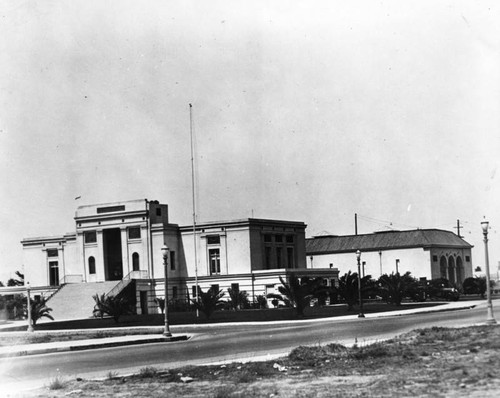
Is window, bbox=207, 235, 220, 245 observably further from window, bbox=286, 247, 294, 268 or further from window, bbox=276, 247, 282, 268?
window, bbox=286, 247, 294, 268

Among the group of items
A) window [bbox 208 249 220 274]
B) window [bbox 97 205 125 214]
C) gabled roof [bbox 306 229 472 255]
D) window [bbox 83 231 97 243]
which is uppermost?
window [bbox 97 205 125 214]

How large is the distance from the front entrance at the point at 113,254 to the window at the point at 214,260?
337 inches

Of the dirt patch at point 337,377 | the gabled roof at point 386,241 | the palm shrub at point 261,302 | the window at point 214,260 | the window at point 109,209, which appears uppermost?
the window at point 109,209

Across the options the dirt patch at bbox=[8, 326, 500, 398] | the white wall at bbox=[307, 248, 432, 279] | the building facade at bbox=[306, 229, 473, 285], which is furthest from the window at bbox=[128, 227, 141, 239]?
the dirt patch at bbox=[8, 326, 500, 398]

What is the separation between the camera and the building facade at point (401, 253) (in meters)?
82.3

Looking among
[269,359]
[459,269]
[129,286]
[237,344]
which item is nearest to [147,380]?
[269,359]

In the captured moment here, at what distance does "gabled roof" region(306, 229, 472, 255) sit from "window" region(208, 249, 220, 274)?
25.4 metres

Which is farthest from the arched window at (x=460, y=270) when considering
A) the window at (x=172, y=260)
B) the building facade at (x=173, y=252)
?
the window at (x=172, y=260)

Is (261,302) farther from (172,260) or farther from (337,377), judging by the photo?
(337,377)

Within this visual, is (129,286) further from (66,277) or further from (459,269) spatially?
(459,269)

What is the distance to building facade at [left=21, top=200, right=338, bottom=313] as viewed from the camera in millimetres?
64188

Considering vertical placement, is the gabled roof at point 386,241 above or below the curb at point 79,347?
above

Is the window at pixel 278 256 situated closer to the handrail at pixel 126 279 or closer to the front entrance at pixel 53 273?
the handrail at pixel 126 279

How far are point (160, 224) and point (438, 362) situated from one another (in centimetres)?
5402
